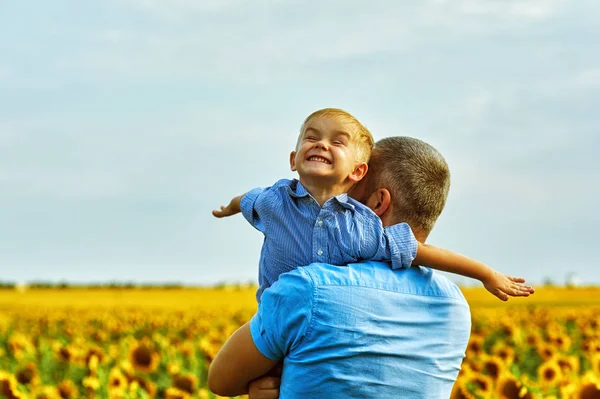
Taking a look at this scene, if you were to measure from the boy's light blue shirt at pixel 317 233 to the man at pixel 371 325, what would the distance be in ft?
0.20

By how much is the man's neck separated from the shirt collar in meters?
0.02

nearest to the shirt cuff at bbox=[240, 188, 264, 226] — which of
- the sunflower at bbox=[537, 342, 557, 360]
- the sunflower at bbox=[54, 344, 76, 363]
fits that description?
the sunflower at bbox=[54, 344, 76, 363]

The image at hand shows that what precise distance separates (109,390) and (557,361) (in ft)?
10.3

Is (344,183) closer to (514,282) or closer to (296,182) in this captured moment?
(296,182)

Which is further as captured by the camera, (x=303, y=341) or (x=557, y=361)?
(x=557, y=361)

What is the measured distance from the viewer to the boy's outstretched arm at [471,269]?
110 inches

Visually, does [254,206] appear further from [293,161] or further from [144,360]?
[144,360]

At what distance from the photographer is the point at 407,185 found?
2.73 meters

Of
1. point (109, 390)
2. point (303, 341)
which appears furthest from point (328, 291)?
point (109, 390)

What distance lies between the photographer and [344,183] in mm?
2918

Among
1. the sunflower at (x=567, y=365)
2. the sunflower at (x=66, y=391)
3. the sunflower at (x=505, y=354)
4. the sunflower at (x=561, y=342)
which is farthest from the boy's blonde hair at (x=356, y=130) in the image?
the sunflower at (x=561, y=342)

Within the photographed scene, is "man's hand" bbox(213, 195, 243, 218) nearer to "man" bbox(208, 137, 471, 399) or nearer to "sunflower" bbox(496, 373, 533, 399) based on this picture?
"man" bbox(208, 137, 471, 399)

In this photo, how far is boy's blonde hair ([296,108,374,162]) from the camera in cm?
290

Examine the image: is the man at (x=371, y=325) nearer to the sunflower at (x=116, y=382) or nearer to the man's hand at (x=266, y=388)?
the man's hand at (x=266, y=388)
